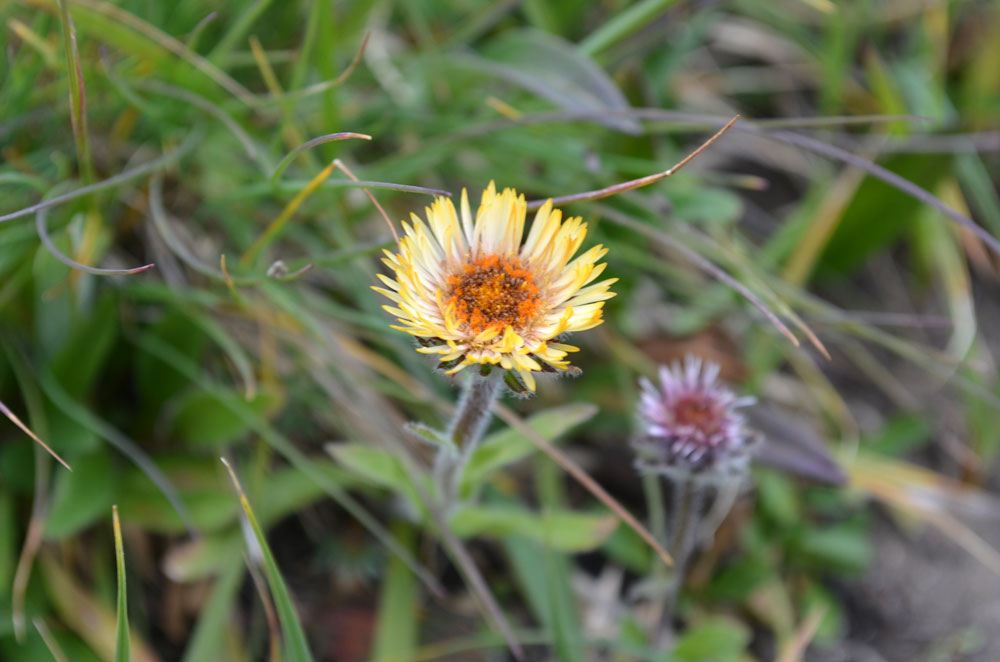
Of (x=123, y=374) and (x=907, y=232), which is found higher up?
(x=907, y=232)

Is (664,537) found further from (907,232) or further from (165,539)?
(907,232)

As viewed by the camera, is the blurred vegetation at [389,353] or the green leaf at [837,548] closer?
the blurred vegetation at [389,353]

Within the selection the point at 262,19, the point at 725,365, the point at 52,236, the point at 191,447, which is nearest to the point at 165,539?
the point at 191,447

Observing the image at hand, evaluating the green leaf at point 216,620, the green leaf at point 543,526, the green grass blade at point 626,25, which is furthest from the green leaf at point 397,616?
the green grass blade at point 626,25

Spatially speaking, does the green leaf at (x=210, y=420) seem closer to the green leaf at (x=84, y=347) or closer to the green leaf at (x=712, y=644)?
the green leaf at (x=84, y=347)

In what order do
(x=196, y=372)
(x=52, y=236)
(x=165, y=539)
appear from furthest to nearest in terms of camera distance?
(x=165, y=539), (x=196, y=372), (x=52, y=236)

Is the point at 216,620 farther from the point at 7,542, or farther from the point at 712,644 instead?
the point at 712,644

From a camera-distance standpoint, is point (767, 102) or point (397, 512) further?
point (767, 102)

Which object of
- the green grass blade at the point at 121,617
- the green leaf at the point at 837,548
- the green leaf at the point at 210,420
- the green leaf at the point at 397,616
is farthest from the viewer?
the green leaf at the point at 837,548
